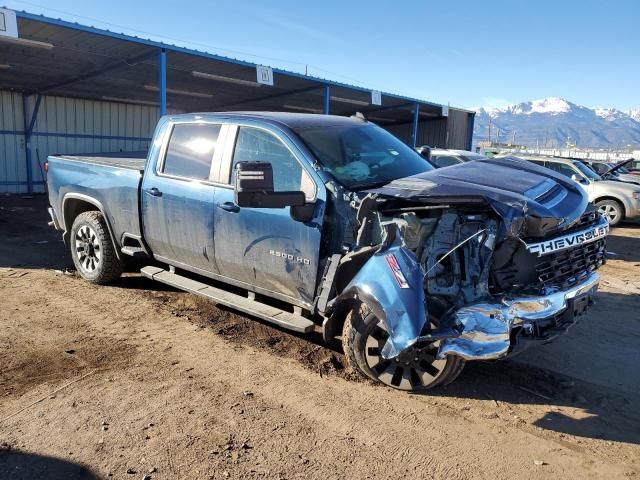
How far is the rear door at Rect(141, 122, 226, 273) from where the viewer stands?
4633mm

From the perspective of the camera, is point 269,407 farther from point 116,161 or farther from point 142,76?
point 142,76

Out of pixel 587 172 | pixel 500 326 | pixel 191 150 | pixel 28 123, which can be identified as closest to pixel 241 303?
pixel 191 150

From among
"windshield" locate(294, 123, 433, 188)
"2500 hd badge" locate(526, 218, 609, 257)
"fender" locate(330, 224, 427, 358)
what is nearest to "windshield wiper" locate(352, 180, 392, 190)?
"windshield" locate(294, 123, 433, 188)

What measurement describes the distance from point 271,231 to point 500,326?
187 centimetres

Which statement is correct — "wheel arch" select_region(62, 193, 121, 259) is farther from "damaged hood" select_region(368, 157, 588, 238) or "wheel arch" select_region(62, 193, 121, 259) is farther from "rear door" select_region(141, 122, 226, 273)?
"damaged hood" select_region(368, 157, 588, 238)

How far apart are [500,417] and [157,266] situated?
410 centimetres

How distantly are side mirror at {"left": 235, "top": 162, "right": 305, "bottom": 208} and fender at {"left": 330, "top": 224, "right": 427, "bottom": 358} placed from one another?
80 cm

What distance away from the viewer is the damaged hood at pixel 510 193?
310 centimetres

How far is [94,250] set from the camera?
6086mm

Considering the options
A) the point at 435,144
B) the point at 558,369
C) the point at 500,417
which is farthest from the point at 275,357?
the point at 435,144

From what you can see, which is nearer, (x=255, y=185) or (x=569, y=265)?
(x=255, y=185)

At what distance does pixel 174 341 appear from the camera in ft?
14.8

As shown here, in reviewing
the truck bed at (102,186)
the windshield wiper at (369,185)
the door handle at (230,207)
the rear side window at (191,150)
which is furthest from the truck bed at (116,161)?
the windshield wiper at (369,185)

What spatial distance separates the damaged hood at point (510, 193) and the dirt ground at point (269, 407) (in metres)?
1.25
